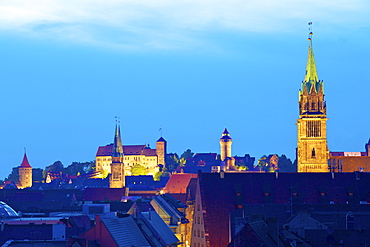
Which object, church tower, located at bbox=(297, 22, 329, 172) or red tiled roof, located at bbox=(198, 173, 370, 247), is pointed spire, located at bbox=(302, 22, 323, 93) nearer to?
church tower, located at bbox=(297, 22, 329, 172)

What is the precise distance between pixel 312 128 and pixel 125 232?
319 feet

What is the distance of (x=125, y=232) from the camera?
8194 centimetres

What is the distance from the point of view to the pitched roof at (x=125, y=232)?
3118 inches

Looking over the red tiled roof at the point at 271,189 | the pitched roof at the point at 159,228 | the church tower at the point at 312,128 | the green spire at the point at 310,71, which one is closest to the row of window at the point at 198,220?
the red tiled roof at the point at 271,189

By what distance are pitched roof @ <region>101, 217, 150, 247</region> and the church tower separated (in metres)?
90.0

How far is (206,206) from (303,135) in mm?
78642

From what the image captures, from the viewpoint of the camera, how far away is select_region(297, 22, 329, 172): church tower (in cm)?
17350

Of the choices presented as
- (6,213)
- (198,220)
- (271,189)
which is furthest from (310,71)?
(198,220)

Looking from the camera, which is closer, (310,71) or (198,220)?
(198,220)

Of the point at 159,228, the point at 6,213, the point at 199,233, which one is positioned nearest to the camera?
the point at 159,228

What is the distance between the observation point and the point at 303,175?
106 m

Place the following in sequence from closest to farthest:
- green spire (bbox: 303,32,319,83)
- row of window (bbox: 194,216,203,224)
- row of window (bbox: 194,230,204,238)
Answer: row of window (bbox: 194,230,204,238)
row of window (bbox: 194,216,203,224)
green spire (bbox: 303,32,319,83)

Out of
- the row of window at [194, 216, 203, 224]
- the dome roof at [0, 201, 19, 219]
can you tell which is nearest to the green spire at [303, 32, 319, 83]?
the dome roof at [0, 201, 19, 219]

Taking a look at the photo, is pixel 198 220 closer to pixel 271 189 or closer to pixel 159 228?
pixel 159 228
